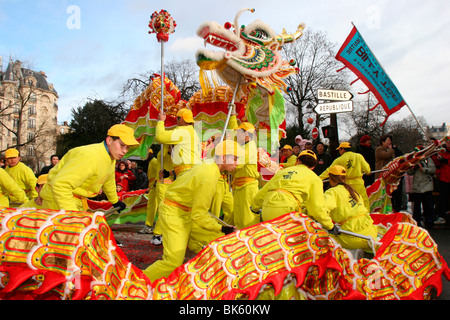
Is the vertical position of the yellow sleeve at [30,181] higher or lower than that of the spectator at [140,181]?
higher

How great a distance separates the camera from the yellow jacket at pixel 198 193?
302 centimetres

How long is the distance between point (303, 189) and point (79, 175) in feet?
6.71

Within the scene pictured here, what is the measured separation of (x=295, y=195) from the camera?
3.35 metres

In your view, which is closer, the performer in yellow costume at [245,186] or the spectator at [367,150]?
the performer in yellow costume at [245,186]

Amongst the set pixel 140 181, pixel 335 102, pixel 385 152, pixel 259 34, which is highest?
pixel 259 34

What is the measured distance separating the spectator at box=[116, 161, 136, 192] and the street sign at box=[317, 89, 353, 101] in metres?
5.31

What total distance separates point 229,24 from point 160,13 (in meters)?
1.36

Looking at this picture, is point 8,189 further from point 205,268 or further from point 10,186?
point 205,268

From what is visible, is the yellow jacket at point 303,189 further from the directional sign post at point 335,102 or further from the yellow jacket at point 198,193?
the directional sign post at point 335,102

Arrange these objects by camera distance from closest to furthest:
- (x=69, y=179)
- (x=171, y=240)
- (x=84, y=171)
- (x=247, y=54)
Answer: (x=69, y=179), (x=84, y=171), (x=171, y=240), (x=247, y=54)

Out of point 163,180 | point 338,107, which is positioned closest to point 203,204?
point 163,180

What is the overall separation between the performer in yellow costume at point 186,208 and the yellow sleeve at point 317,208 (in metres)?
0.80

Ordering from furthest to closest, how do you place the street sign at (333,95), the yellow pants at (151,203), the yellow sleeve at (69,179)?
1. the street sign at (333,95)
2. the yellow pants at (151,203)
3. the yellow sleeve at (69,179)

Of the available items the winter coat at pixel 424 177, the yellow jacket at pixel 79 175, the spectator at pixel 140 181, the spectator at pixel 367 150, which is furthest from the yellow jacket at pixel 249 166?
the spectator at pixel 140 181
